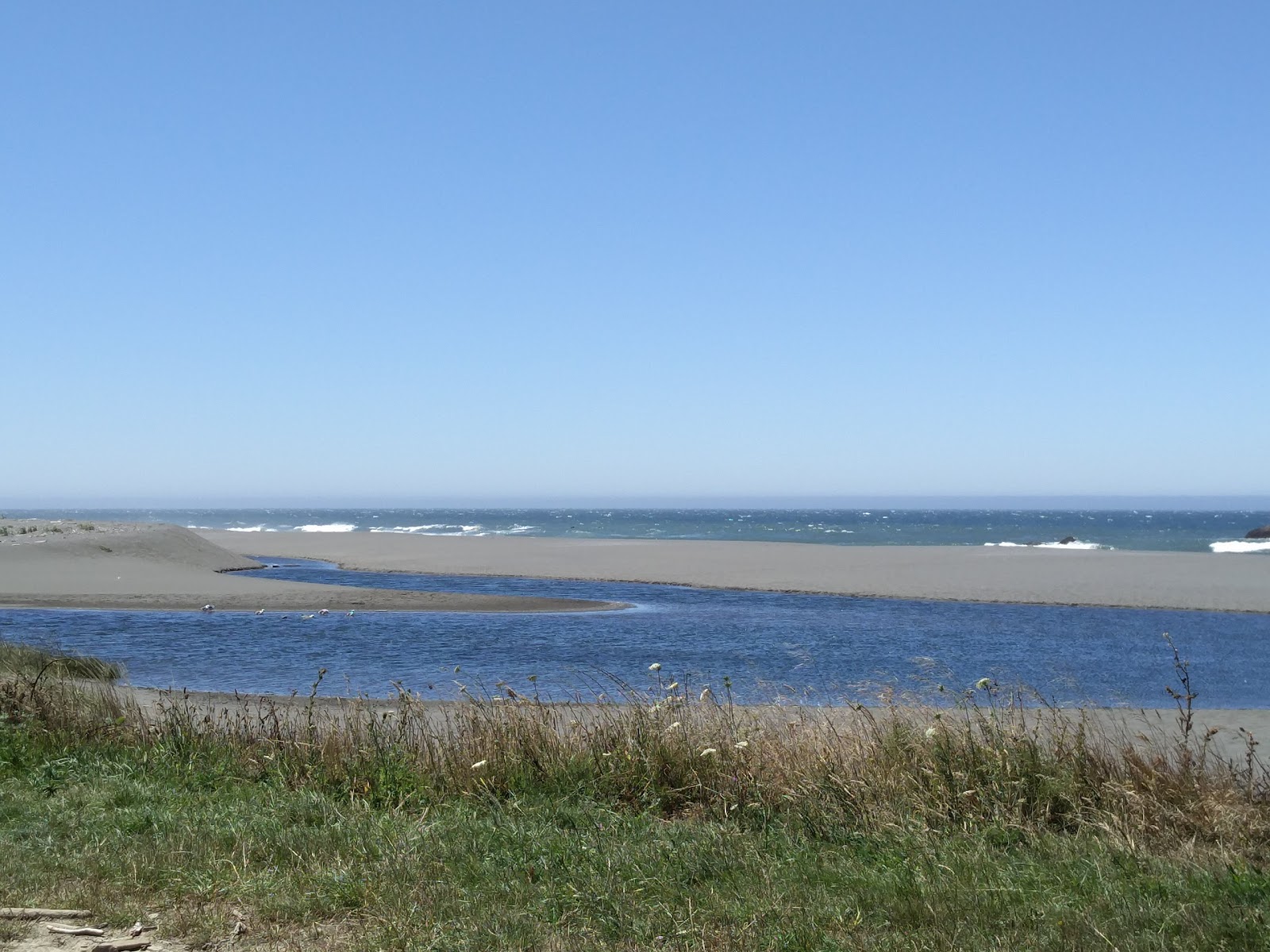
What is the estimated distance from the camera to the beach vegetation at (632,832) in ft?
16.8

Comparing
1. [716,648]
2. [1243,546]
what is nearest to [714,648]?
[716,648]

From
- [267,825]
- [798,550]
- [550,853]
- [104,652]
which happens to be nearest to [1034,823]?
[550,853]

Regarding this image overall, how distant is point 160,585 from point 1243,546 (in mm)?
Answer: 70381

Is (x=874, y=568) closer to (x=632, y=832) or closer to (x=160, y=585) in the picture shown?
(x=160, y=585)

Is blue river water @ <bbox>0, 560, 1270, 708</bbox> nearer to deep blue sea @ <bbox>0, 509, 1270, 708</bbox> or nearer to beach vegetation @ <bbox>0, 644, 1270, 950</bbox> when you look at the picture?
deep blue sea @ <bbox>0, 509, 1270, 708</bbox>

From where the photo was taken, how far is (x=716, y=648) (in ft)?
74.4

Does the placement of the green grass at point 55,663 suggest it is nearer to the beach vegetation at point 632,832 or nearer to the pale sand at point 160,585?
the beach vegetation at point 632,832

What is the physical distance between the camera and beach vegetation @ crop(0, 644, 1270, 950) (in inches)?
201

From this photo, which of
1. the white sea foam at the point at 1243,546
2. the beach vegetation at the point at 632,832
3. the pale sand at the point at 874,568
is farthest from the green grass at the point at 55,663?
the white sea foam at the point at 1243,546

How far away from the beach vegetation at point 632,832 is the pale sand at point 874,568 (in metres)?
27.3

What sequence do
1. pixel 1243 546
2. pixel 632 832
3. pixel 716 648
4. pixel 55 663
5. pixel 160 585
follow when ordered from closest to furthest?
pixel 632 832 → pixel 55 663 → pixel 716 648 → pixel 160 585 → pixel 1243 546

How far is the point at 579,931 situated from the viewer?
5031 millimetres

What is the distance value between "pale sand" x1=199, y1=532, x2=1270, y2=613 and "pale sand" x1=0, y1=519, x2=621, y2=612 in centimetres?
858

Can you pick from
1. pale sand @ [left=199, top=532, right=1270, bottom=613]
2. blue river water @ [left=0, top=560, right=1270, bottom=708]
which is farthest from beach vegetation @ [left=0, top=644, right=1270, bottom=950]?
pale sand @ [left=199, top=532, right=1270, bottom=613]
